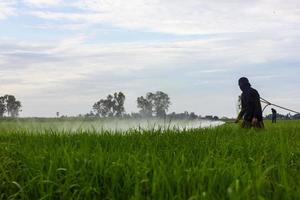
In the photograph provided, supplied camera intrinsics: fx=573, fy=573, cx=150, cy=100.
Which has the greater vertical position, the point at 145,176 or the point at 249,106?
the point at 249,106

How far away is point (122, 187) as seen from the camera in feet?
17.2

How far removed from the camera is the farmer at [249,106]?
1400 centimetres

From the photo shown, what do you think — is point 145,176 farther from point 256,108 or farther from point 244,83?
point 244,83

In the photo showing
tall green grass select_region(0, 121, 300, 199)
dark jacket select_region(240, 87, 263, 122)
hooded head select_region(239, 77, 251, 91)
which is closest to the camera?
tall green grass select_region(0, 121, 300, 199)

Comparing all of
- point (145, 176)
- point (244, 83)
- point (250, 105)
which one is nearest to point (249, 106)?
point (250, 105)

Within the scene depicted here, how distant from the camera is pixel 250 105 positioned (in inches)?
551

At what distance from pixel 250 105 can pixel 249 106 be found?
0.03m

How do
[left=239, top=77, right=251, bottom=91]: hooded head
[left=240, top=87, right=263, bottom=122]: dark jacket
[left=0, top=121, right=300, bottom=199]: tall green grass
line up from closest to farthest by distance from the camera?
[left=0, top=121, right=300, bottom=199]: tall green grass → [left=240, top=87, right=263, bottom=122]: dark jacket → [left=239, top=77, right=251, bottom=91]: hooded head

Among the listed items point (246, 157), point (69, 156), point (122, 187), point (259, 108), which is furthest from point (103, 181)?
point (259, 108)

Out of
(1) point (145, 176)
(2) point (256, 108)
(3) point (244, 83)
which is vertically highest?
(3) point (244, 83)

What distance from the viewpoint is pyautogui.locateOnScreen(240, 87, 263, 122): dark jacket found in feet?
45.9

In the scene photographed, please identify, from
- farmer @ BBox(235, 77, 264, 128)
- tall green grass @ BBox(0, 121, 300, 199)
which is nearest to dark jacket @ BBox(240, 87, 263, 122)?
farmer @ BBox(235, 77, 264, 128)

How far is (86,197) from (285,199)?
1773 mm

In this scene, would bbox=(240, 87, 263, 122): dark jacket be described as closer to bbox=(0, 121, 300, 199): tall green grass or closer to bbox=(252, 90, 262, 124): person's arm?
bbox=(252, 90, 262, 124): person's arm
